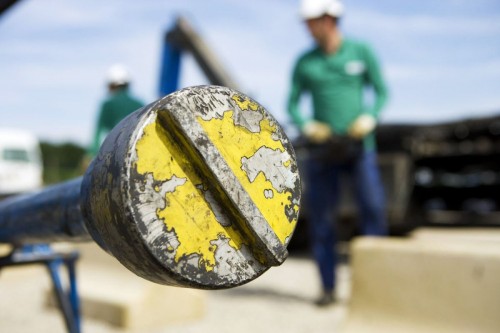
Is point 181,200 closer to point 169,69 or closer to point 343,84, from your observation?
point 343,84

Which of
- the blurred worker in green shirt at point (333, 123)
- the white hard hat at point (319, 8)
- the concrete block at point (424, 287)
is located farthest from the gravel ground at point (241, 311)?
the white hard hat at point (319, 8)

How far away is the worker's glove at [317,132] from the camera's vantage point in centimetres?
332

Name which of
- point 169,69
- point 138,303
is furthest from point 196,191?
point 169,69

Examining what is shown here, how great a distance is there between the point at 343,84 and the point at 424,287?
158 centimetres

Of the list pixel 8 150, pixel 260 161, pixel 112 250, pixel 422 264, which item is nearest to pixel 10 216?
pixel 112 250

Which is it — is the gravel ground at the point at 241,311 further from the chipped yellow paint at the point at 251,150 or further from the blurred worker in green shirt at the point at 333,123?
the chipped yellow paint at the point at 251,150

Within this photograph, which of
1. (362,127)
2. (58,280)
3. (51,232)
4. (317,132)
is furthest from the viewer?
(317,132)

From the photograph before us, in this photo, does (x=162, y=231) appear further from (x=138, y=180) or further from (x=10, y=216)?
(x=10, y=216)

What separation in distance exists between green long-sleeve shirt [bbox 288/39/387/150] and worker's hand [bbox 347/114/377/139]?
0.29 feet

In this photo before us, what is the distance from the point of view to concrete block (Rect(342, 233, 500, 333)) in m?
2.06

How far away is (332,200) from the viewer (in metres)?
3.52

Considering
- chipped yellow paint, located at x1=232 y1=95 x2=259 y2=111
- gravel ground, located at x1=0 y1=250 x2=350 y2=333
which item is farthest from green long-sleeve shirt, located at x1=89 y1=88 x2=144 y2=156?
chipped yellow paint, located at x1=232 y1=95 x2=259 y2=111

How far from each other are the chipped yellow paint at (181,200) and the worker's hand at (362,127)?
248 centimetres

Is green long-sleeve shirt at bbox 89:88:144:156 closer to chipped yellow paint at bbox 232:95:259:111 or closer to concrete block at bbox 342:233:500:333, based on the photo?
concrete block at bbox 342:233:500:333
